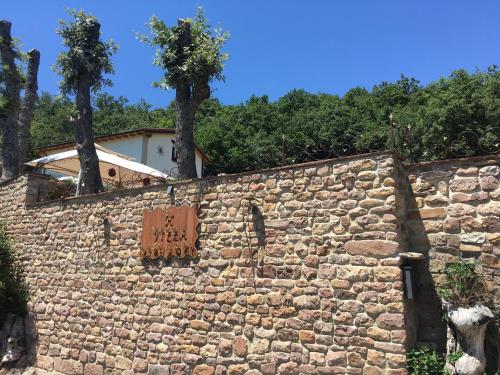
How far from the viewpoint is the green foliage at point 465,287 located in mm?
5109

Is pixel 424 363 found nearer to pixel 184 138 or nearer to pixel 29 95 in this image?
pixel 184 138

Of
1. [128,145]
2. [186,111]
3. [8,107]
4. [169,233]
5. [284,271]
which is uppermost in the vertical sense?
[128,145]

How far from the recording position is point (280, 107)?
35.6 m

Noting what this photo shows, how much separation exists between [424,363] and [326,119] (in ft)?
88.5

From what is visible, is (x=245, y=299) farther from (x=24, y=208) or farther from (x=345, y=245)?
(x=24, y=208)

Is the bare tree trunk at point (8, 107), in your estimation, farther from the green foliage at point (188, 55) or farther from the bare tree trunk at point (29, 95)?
the green foliage at point (188, 55)

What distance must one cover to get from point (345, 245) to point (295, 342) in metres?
1.42

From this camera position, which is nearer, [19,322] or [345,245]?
[345,245]

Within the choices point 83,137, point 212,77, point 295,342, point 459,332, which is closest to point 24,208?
point 83,137

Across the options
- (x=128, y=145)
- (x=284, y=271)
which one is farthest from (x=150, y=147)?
(x=284, y=271)

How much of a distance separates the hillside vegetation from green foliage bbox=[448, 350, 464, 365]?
15910mm

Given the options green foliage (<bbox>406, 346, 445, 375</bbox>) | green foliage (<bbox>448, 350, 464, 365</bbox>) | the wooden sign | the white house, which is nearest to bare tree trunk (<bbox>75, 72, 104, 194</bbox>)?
the wooden sign

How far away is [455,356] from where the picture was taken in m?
5.02

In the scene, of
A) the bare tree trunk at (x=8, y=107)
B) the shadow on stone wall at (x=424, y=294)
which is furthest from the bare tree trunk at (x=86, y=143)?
the shadow on stone wall at (x=424, y=294)
